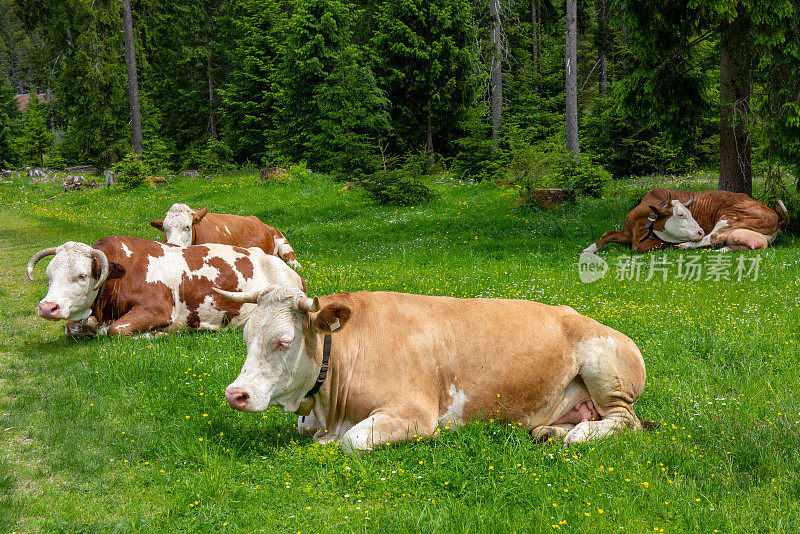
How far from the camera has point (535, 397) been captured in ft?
18.2

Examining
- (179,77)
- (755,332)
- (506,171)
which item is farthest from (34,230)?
(179,77)

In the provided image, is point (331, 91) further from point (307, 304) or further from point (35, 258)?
point (307, 304)

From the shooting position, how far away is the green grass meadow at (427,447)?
4191mm

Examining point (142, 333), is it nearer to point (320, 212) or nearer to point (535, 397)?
point (535, 397)

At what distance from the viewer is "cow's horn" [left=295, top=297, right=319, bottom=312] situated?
16.3 feet

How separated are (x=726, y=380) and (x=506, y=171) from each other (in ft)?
65.8

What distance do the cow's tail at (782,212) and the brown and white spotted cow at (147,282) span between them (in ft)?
37.4

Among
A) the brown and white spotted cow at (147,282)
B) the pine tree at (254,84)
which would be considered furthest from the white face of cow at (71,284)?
the pine tree at (254,84)

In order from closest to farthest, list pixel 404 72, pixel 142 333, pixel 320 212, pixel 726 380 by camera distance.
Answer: pixel 726 380, pixel 142 333, pixel 320 212, pixel 404 72

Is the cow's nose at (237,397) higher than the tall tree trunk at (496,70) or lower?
lower

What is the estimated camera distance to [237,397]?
15.8 ft

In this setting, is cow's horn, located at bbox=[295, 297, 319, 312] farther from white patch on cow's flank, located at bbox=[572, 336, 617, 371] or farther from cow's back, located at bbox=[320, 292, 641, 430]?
white patch on cow's flank, located at bbox=[572, 336, 617, 371]

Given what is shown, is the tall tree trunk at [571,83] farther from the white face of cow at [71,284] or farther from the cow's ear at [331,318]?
the cow's ear at [331,318]

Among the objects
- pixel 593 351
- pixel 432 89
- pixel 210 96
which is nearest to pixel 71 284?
pixel 593 351
